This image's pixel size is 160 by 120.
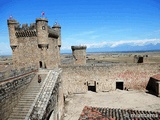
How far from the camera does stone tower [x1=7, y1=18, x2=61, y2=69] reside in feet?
57.4

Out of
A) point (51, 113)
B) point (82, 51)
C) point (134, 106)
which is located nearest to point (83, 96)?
point (134, 106)

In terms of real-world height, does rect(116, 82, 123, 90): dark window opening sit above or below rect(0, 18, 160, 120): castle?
below

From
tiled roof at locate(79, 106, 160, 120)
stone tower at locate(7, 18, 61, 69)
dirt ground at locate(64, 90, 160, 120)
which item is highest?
stone tower at locate(7, 18, 61, 69)

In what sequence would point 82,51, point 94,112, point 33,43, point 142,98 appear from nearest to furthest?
point 94,112 → point 33,43 → point 142,98 → point 82,51

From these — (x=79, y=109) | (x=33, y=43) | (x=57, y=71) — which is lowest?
(x=79, y=109)

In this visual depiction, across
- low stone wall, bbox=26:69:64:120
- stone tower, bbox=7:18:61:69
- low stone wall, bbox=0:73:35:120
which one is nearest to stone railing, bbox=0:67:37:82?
low stone wall, bbox=0:73:35:120

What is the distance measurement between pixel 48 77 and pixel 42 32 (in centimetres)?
651

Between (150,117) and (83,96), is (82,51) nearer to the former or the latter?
(83,96)

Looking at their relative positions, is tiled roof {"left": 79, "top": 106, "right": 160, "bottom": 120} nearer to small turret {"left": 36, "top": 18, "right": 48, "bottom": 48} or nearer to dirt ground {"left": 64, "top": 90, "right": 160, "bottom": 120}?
dirt ground {"left": 64, "top": 90, "right": 160, "bottom": 120}

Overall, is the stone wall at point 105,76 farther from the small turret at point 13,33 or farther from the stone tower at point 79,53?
the small turret at point 13,33

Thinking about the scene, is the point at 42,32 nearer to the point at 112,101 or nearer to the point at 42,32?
the point at 42,32

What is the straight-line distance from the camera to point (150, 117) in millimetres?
10062

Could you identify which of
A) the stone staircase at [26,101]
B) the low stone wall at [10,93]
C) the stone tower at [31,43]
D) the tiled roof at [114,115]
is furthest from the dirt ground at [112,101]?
the stone tower at [31,43]

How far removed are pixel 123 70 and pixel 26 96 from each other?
15.0m
